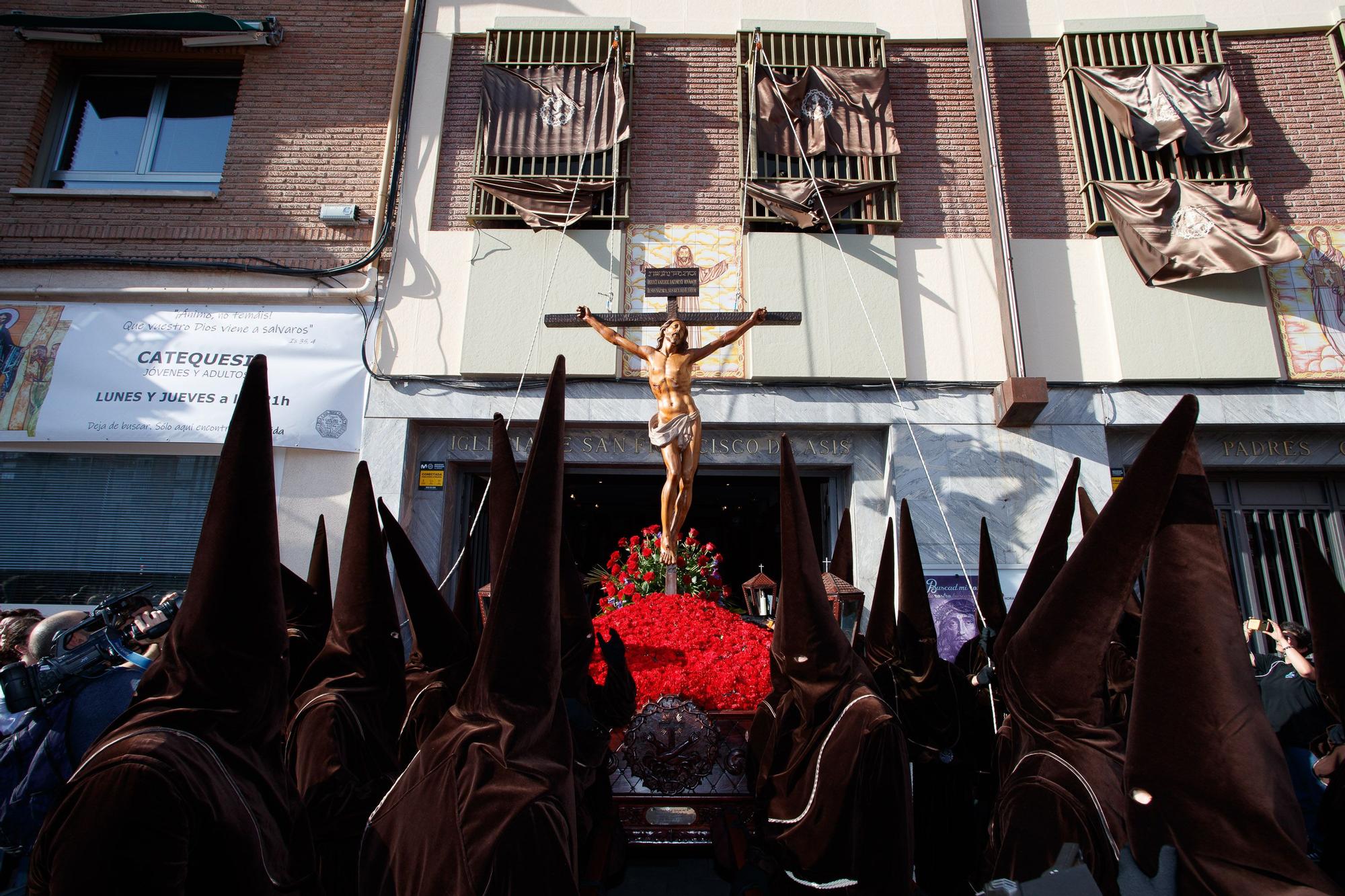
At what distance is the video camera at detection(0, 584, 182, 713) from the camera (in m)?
3.17

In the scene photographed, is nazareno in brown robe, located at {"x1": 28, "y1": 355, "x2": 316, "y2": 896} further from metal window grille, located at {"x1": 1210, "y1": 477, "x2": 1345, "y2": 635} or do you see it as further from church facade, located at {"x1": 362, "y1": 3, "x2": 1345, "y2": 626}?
metal window grille, located at {"x1": 1210, "y1": 477, "x2": 1345, "y2": 635}

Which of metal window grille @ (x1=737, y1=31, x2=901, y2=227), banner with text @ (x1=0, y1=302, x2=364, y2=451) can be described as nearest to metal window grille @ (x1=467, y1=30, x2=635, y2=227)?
metal window grille @ (x1=737, y1=31, x2=901, y2=227)

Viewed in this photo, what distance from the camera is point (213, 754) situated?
2119mm

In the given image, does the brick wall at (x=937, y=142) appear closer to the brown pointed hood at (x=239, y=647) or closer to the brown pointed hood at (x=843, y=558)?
the brown pointed hood at (x=843, y=558)

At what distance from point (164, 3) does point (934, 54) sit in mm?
10483

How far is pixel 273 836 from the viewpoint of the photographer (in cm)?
218

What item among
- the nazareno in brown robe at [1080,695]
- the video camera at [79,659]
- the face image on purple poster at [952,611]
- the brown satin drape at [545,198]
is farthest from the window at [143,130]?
the nazareno in brown robe at [1080,695]

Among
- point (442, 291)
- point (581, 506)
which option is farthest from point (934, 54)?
point (581, 506)

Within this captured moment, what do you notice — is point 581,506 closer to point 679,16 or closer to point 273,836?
point 679,16

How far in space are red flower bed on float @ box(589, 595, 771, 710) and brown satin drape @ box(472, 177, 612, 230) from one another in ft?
18.5

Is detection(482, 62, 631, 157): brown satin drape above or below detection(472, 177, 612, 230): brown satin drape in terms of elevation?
Result: above

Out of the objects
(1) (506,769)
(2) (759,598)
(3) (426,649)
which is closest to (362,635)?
(3) (426,649)

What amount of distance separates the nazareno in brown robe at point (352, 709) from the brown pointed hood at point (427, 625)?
0.11 metres

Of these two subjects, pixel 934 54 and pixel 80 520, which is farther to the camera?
pixel 934 54
